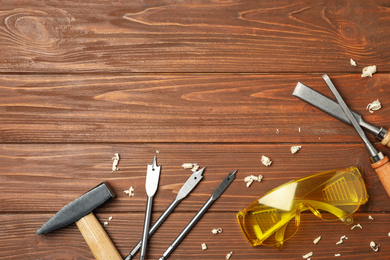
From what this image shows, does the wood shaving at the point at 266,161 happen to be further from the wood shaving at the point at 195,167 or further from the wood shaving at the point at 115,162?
the wood shaving at the point at 115,162

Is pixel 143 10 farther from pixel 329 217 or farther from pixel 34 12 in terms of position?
pixel 329 217

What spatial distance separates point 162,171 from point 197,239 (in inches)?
7.0

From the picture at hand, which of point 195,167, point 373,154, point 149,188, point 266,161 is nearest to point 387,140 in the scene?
point 373,154

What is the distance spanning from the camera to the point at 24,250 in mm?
733

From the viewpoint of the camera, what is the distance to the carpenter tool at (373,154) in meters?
0.70

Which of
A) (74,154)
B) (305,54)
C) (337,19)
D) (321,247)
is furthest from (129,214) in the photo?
(337,19)

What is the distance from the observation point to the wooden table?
744 millimetres

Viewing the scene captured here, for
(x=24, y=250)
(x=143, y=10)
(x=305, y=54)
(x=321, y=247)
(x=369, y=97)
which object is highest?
Result: (x=143, y=10)

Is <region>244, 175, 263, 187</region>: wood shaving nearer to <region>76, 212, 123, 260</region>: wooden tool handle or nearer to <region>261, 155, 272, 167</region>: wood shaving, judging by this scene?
<region>261, 155, 272, 167</region>: wood shaving

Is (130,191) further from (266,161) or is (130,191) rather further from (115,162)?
(266,161)

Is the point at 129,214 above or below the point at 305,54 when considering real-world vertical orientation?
below

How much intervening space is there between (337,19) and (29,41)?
0.75 metres

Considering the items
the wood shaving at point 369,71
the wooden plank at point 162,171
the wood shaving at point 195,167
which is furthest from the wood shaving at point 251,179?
the wood shaving at point 369,71

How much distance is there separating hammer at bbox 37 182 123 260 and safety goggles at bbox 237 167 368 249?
0.31 metres
